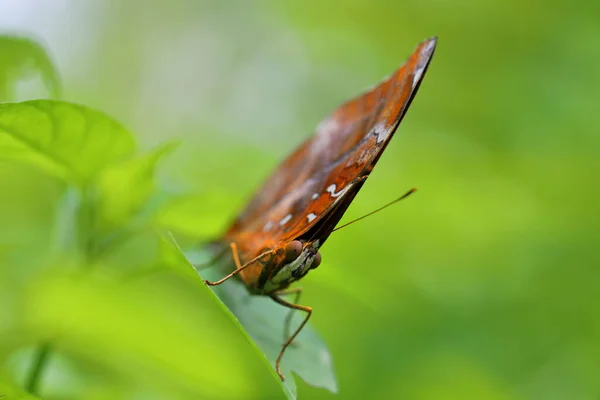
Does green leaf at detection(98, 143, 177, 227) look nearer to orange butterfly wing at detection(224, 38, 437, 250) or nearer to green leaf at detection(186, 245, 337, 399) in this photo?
green leaf at detection(186, 245, 337, 399)

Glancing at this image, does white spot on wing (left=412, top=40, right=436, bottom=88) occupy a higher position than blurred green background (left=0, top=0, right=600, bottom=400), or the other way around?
white spot on wing (left=412, top=40, right=436, bottom=88)

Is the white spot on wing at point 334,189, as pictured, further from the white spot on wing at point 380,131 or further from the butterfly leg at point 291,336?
the butterfly leg at point 291,336

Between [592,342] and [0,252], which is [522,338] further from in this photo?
[0,252]

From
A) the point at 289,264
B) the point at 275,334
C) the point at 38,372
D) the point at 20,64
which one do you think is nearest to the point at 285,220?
the point at 289,264

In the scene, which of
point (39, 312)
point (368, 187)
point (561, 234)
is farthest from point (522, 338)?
point (39, 312)

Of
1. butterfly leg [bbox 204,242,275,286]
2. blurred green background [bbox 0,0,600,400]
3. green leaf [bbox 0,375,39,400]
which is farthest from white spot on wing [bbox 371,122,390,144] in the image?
green leaf [bbox 0,375,39,400]

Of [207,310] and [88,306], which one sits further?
[207,310]

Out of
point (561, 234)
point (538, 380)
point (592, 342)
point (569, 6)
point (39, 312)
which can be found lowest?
point (538, 380)

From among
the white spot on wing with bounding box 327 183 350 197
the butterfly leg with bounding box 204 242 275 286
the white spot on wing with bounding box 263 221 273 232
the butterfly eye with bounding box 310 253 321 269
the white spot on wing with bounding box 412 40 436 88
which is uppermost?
the white spot on wing with bounding box 412 40 436 88
